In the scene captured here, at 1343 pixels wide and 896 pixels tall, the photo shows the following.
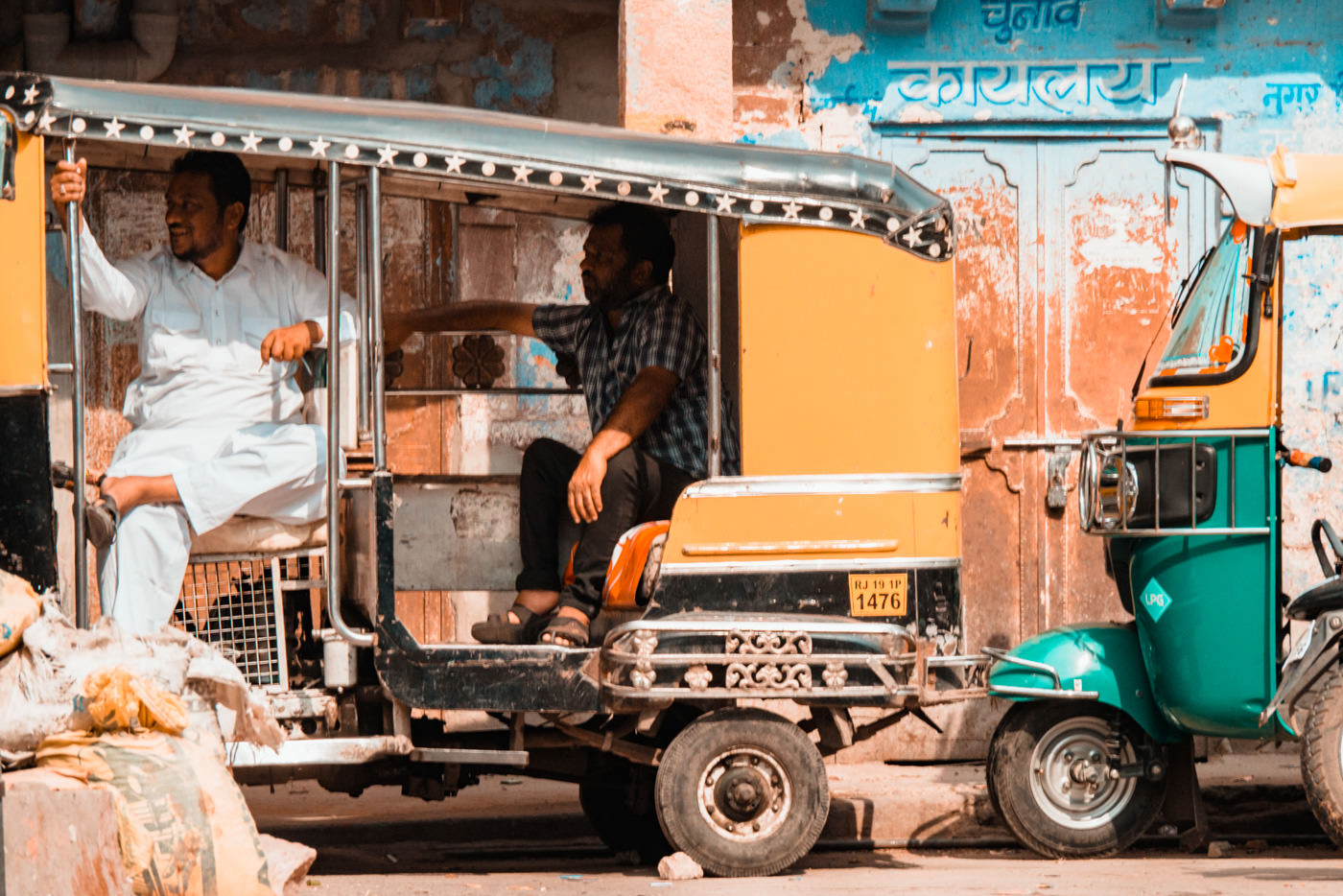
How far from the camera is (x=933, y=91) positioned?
859 centimetres

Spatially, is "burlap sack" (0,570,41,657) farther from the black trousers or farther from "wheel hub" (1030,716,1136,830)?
"wheel hub" (1030,716,1136,830)

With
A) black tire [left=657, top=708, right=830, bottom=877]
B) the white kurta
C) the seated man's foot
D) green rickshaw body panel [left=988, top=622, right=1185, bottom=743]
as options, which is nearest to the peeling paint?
the white kurta

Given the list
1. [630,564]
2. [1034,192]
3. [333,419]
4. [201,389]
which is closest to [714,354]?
[630,564]

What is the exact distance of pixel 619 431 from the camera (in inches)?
243

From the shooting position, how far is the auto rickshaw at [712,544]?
5.78m

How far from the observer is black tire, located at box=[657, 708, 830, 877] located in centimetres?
589

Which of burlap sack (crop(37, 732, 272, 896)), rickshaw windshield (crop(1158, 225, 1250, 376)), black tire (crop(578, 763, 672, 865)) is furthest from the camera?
black tire (crop(578, 763, 672, 865))

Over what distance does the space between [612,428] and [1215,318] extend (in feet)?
7.04

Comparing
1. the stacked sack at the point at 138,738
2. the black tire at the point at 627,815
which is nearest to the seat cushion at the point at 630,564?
the black tire at the point at 627,815

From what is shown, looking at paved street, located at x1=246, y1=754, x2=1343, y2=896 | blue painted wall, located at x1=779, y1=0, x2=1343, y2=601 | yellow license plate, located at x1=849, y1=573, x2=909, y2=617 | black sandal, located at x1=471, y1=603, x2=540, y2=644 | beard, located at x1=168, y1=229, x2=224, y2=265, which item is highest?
blue painted wall, located at x1=779, y1=0, x2=1343, y2=601

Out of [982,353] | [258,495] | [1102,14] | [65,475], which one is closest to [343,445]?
[258,495]

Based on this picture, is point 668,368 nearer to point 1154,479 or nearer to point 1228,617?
point 1154,479

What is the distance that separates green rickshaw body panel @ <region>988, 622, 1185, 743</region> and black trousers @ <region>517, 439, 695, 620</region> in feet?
4.35

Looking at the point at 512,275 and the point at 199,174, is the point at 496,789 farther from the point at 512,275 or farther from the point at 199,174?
the point at 199,174
